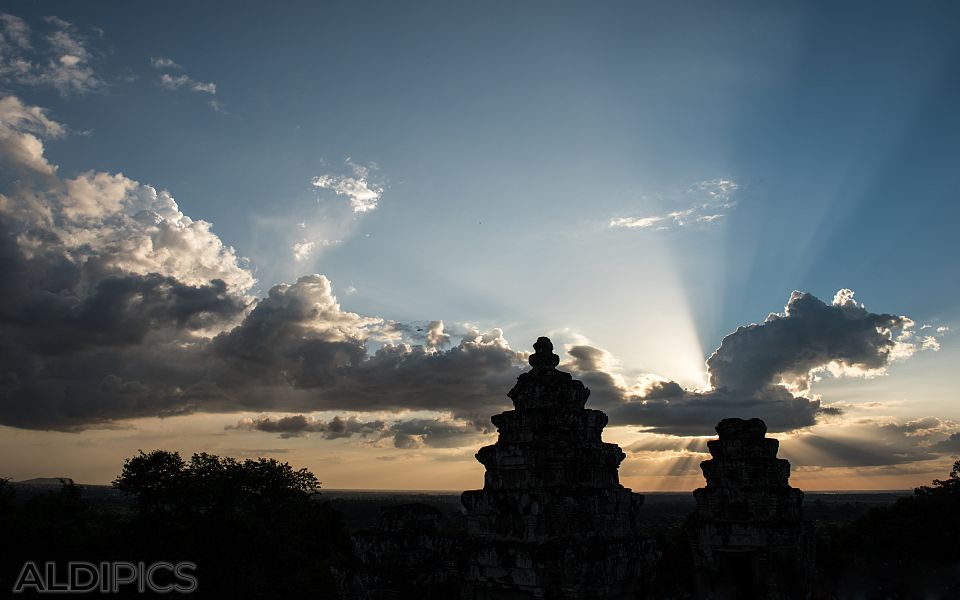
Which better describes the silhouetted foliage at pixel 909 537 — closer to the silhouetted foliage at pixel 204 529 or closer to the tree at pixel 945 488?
the tree at pixel 945 488

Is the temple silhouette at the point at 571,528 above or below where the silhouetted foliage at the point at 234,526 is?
above

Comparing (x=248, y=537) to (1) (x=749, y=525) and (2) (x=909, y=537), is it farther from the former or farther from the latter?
(2) (x=909, y=537)

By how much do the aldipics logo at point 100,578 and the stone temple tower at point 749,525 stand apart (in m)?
25.8

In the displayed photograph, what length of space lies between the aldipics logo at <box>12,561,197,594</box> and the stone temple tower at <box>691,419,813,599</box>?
2578 cm

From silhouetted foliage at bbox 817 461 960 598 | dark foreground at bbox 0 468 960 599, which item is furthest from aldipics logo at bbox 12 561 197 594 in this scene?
silhouetted foliage at bbox 817 461 960 598

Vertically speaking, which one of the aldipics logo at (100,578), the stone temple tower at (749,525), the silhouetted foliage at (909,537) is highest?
the stone temple tower at (749,525)

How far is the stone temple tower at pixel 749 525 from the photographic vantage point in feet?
34.0

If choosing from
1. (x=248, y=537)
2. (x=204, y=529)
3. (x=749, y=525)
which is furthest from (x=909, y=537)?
(x=204, y=529)

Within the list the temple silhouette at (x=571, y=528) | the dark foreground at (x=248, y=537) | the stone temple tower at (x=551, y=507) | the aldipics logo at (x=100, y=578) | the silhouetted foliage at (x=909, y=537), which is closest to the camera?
the stone temple tower at (x=551, y=507)

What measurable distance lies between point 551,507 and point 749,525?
405 cm

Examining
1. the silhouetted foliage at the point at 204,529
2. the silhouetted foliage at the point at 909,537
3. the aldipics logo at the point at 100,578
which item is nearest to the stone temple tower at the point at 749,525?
the silhouetted foliage at the point at 909,537

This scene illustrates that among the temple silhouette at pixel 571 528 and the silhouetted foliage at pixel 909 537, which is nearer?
the temple silhouette at pixel 571 528

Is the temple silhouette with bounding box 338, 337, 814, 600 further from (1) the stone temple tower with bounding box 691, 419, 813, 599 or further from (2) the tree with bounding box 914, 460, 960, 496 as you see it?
(2) the tree with bounding box 914, 460, 960, 496

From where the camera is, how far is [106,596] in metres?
30.2
